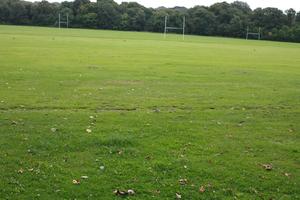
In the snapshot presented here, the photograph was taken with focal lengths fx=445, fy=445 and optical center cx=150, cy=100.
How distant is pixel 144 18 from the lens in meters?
144

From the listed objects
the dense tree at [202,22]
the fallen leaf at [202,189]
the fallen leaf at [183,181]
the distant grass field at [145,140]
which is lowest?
the fallen leaf at [202,189]

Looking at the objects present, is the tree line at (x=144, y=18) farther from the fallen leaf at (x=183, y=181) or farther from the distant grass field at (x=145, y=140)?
the fallen leaf at (x=183, y=181)

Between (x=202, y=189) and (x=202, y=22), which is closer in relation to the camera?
(x=202, y=189)

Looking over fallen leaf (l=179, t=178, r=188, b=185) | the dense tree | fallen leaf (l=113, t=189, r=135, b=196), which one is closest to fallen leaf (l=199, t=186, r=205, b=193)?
fallen leaf (l=179, t=178, r=188, b=185)

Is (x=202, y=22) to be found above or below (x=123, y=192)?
above

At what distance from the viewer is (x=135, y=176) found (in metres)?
8.94

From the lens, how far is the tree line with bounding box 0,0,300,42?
5522 inches

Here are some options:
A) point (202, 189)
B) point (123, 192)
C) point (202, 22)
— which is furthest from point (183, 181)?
point (202, 22)

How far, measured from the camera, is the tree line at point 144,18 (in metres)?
140

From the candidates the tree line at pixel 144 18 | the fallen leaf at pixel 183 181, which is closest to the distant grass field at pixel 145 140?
the fallen leaf at pixel 183 181

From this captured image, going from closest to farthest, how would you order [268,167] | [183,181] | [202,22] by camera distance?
[183,181] → [268,167] → [202,22]

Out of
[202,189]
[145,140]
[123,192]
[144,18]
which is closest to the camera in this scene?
[123,192]

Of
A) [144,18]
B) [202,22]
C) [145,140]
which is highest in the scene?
[144,18]

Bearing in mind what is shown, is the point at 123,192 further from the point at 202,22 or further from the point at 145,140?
the point at 202,22
